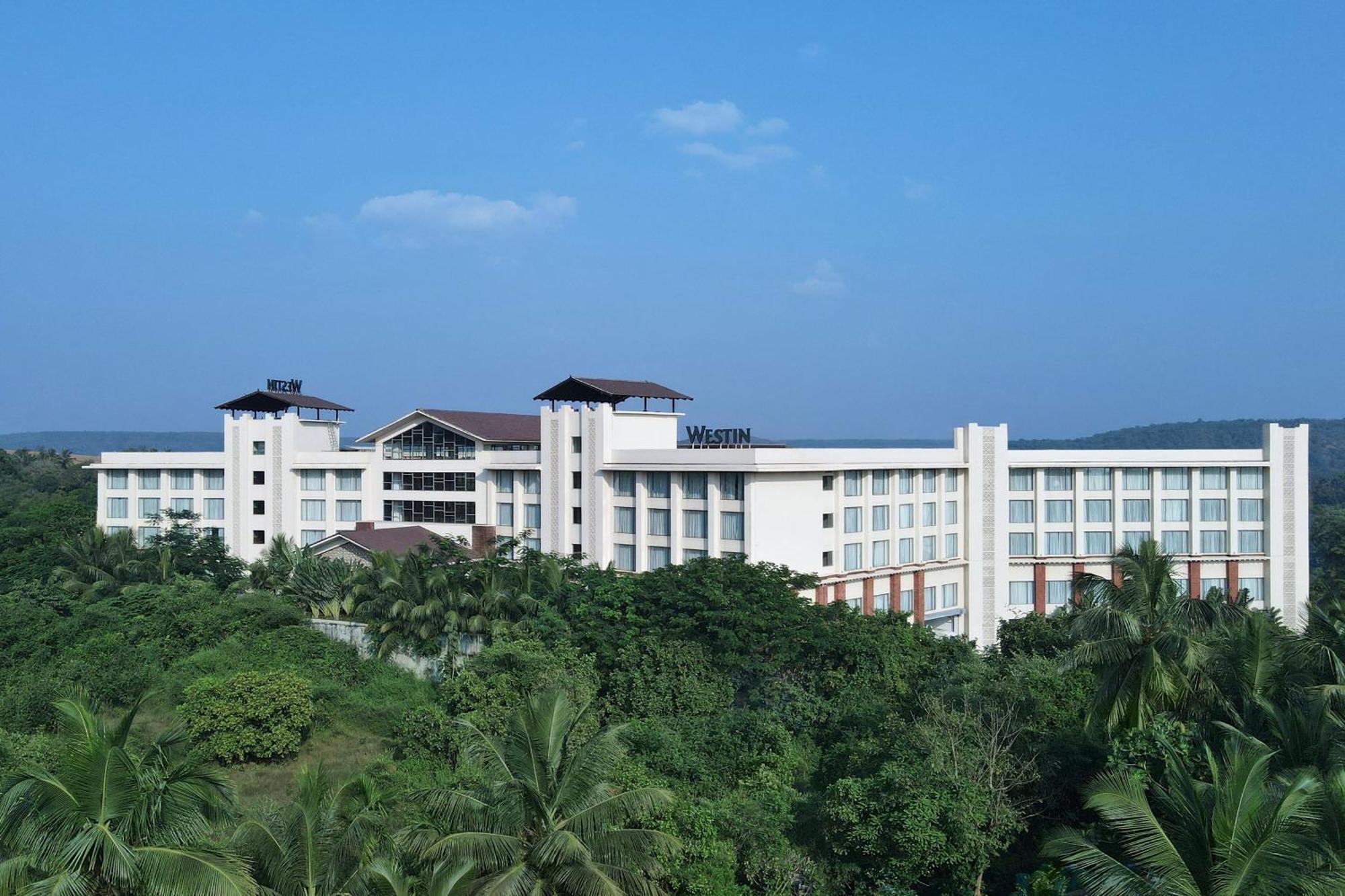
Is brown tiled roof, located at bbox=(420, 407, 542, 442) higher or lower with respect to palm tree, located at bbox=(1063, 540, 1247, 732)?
higher

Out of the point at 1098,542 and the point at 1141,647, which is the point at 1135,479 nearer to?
the point at 1098,542

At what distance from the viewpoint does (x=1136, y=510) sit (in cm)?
6028

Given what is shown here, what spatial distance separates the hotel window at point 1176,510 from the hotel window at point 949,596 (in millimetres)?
12750

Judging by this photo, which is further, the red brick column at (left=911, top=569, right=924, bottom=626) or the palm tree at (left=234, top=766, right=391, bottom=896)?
the red brick column at (left=911, top=569, right=924, bottom=626)

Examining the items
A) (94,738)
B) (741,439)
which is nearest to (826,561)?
(741,439)

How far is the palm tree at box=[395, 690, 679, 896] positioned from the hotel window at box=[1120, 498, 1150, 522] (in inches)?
1873

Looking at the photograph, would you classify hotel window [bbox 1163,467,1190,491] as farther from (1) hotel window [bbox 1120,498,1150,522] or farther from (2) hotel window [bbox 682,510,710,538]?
(2) hotel window [bbox 682,510,710,538]

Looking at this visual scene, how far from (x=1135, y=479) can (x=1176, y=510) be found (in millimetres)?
2783

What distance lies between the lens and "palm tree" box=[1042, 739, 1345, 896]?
45.1 ft

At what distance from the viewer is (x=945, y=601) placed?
56.6 metres

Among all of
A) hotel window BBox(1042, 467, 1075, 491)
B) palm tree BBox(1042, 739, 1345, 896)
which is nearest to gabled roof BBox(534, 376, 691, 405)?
hotel window BBox(1042, 467, 1075, 491)

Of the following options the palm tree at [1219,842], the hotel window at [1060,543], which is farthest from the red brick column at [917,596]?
the palm tree at [1219,842]

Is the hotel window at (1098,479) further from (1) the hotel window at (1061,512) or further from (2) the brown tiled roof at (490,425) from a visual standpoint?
(2) the brown tiled roof at (490,425)

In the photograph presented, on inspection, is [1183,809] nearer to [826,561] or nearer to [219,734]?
[219,734]
